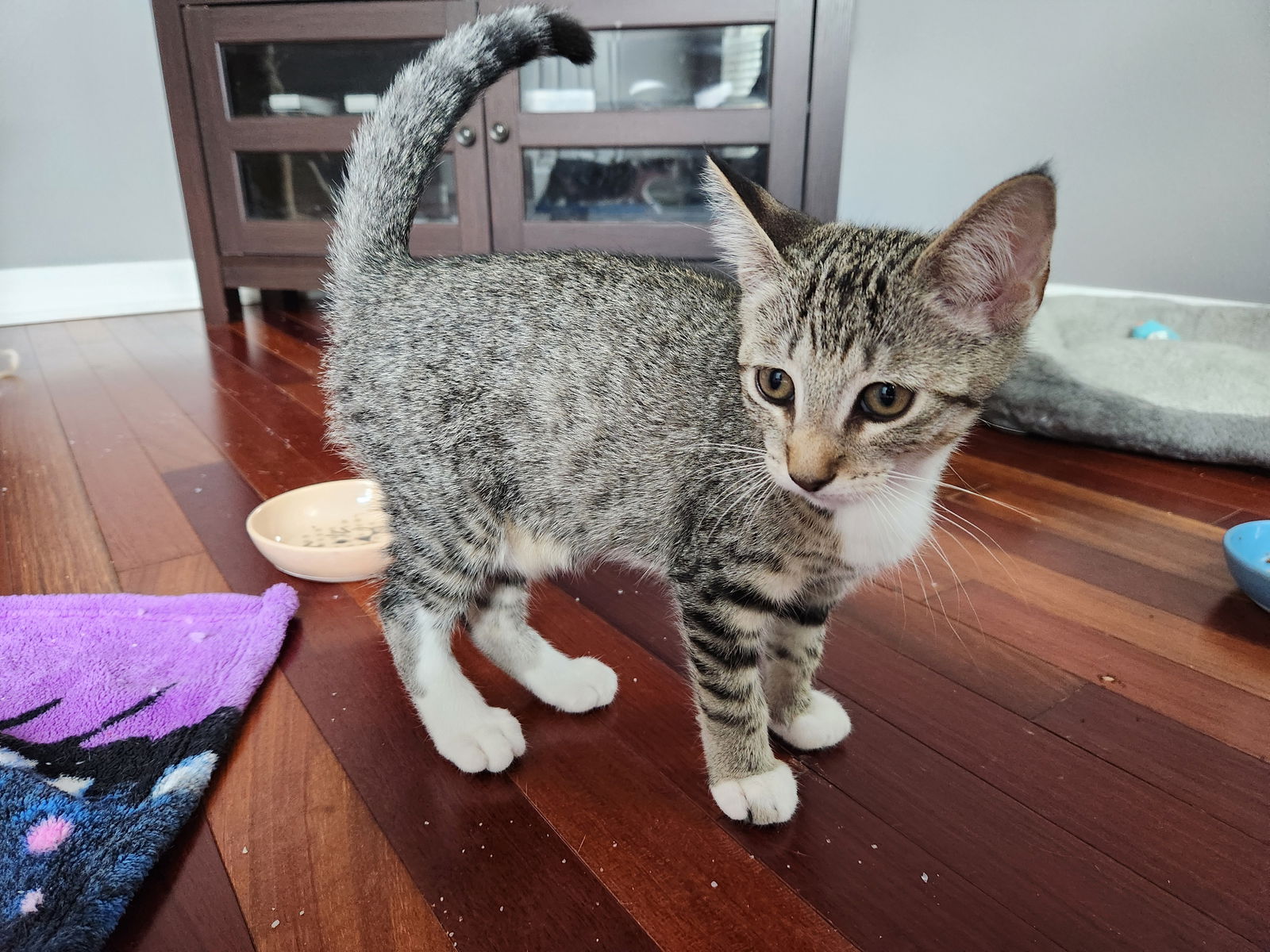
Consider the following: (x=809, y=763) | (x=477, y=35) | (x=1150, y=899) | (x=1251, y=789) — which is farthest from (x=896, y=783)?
(x=477, y=35)

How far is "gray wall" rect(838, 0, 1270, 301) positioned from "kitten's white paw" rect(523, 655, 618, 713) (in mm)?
1903

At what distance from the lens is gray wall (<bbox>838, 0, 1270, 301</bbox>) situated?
2365mm

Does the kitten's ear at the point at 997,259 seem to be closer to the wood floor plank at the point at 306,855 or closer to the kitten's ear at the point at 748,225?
the kitten's ear at the point at 748,225

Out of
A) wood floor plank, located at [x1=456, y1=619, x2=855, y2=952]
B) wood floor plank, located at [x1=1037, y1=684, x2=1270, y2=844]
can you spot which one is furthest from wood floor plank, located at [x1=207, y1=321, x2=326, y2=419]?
wood floor plank, located at [x1=1037, y1=684, x2=1270, y2=844]

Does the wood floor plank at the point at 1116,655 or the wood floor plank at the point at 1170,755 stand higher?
the wood floor plank at the point at 1116,655

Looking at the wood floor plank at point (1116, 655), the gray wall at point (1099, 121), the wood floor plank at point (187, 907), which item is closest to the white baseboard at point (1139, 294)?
the gray wall at point (1099, 121)

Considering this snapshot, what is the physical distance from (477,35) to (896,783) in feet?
3.65

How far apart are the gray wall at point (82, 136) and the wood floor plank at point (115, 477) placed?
3.16ft

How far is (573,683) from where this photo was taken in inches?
43.4

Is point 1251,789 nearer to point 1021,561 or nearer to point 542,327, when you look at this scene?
point 1021,561

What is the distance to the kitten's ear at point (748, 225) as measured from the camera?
89 centimetres

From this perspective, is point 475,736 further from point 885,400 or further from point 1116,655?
point 1116,655

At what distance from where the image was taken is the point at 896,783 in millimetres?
966

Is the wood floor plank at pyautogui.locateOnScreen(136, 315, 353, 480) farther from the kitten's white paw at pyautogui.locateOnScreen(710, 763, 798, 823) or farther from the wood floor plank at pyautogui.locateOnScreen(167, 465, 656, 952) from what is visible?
the kitten's white paw at pyautogui.locateOnScreen(710, 763, 798, 823)
